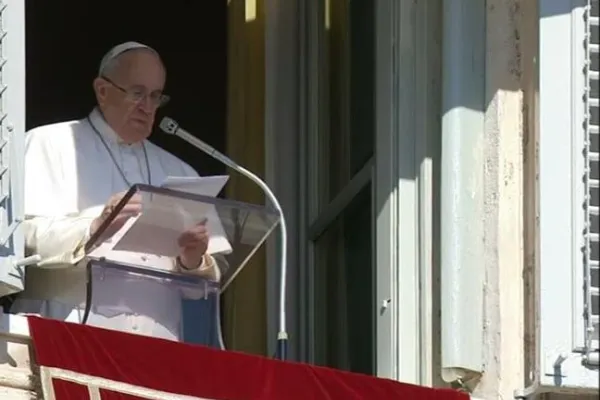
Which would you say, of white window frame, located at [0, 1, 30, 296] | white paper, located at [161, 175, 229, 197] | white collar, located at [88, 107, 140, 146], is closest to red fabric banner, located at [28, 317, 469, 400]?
white window frame, located at [0, 1, 30, 296]

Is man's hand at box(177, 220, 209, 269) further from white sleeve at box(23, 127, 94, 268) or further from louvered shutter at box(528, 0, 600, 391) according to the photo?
louvered shutter at box(528, 0, 600, 391)

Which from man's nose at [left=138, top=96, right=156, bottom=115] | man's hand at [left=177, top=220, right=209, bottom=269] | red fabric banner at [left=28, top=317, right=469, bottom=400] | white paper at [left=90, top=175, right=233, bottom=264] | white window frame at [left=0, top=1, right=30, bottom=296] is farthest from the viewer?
man's nose at [left=138, top=96, right=156, bottom=115]

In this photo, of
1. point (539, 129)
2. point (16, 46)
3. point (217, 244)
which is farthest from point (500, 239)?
point (16, 46)

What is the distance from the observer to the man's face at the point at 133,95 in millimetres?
7121

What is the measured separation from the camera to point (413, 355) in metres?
6.71

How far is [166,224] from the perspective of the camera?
648 cm

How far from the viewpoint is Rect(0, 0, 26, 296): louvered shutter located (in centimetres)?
629

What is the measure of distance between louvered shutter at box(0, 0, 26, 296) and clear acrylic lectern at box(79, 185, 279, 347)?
0.23 metres

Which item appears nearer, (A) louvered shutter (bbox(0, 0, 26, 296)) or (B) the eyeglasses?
(A) louvered shutter (bbox(0, 0, 26, 296))

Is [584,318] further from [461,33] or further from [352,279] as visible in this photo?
[352,279]

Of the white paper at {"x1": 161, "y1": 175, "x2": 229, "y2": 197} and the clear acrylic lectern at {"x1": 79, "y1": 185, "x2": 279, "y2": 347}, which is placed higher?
the white paper at {"x1": 161, "y1": 175, "x2": 229, "y2": 197}

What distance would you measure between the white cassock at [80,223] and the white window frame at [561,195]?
87 centimetres

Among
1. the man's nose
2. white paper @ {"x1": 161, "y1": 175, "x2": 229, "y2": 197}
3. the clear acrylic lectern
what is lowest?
the clear acrylic lectern

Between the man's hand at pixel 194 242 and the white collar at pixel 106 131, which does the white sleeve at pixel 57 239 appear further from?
the white collar at pixel 106 131
